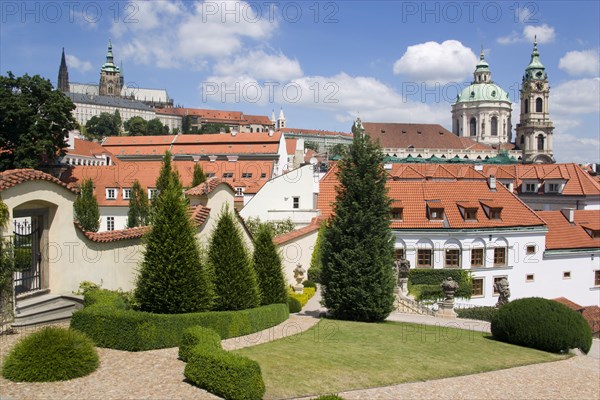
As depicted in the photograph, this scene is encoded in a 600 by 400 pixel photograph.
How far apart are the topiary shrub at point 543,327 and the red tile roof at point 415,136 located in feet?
408

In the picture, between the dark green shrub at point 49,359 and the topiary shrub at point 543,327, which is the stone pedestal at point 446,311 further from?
the dark green shrub at point 49,359

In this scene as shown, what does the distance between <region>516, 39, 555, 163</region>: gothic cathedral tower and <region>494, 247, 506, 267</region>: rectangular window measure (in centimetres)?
11021

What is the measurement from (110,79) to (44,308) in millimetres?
194101

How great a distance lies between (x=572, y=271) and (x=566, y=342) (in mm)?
20552

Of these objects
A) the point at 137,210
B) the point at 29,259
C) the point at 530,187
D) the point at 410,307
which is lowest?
the point at 410,307

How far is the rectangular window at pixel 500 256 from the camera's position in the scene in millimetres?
36125

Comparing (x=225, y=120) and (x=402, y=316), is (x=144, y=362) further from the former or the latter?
(x=225, y=120)

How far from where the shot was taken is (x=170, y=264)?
567 inches

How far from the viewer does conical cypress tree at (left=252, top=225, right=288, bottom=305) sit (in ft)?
62.3

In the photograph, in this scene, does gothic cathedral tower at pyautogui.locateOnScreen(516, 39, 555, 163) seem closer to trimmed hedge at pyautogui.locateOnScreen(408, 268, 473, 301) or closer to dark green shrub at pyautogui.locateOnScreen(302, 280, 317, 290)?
trimmed hedge at pyautogui.locateOnScreen(408, 268, 473, 301)

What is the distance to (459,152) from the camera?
144375 mm

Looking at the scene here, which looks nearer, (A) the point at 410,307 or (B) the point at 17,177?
(B) the point at 17,177

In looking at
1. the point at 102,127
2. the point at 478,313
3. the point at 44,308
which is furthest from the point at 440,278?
the point at 102,127

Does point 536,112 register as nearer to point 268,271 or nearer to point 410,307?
point 410,307
